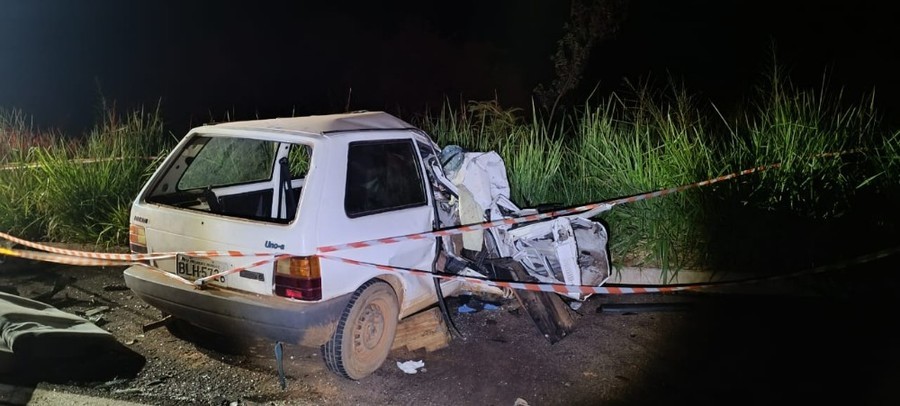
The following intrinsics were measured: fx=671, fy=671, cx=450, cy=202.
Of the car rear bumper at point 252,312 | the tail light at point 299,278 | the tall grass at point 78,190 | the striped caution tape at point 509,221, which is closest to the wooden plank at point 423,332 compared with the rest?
the striped caution tape at point 509,221

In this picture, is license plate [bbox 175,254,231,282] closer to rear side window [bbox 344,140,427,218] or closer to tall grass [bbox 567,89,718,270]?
rear side window [bbox 344,140,427,218]

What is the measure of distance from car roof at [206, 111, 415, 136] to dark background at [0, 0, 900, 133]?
850 centimetres

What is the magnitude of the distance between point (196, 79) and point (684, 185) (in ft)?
44.5

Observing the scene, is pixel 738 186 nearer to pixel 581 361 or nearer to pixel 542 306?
pixel 542 306

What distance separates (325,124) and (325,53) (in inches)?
507

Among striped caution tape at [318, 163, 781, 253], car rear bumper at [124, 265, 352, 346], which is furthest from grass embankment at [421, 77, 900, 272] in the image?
car rear bumper at [124, 265, 352, 346]

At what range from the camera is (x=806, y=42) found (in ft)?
37.9

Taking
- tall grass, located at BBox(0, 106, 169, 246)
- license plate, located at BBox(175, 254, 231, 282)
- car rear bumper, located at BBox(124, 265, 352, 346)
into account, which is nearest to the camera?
car rear bumper, located at BBox(124, 265, 352, 346)

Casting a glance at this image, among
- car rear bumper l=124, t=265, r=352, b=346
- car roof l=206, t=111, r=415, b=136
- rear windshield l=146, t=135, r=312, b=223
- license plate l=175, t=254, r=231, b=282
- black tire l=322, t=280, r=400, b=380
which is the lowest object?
black tire l=322, t=280, r=400, b=380

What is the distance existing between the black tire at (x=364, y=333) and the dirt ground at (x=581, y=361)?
12 cm

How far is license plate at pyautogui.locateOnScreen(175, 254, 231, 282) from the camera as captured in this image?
157 inches

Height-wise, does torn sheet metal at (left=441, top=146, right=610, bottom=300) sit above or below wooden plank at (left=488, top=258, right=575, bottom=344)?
above

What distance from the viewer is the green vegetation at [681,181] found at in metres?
6.12

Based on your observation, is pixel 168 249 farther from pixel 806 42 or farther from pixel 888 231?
pixel 806 42
